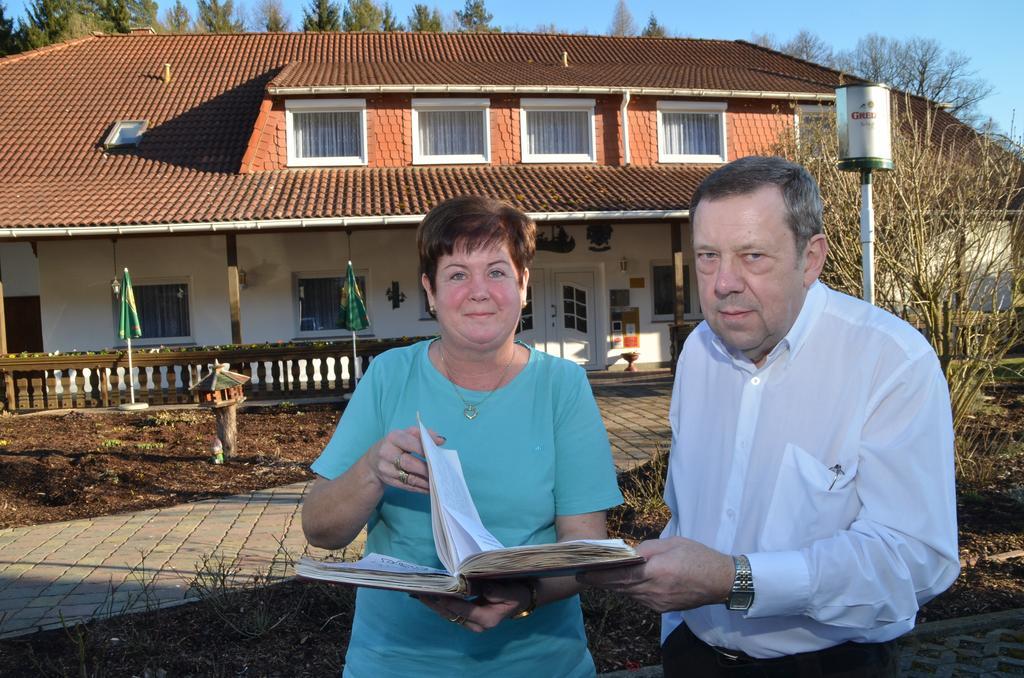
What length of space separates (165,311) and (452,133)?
723cm

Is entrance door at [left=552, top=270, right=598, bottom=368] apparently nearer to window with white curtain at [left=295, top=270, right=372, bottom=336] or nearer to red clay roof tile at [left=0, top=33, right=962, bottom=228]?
red clay roof tile at [left=0, top=33, right=962, bottom=228]

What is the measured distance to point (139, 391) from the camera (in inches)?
614

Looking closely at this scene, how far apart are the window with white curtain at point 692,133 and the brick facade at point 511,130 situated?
0.70 feet

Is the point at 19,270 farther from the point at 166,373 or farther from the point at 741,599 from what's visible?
the point at 741,599

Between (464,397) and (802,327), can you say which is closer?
(802,327)

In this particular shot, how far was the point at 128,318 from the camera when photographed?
14648 millimetres

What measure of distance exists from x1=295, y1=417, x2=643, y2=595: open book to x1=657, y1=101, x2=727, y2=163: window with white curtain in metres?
19.1

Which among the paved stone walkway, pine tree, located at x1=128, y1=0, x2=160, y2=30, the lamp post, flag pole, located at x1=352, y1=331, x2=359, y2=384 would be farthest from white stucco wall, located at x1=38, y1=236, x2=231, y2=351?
pine tree, located at x1=128, y1=0, x2=160, y2=30

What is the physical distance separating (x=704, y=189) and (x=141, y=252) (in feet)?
59.0

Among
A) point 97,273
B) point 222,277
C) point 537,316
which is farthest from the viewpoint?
point 537,316

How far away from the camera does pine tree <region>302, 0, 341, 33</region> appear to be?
44531 millimetres

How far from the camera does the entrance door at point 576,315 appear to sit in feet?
64.7

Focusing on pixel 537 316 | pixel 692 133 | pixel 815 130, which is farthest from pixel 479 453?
pixel 692 133

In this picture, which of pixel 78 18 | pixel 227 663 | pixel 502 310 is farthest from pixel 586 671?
pixel 78 18
